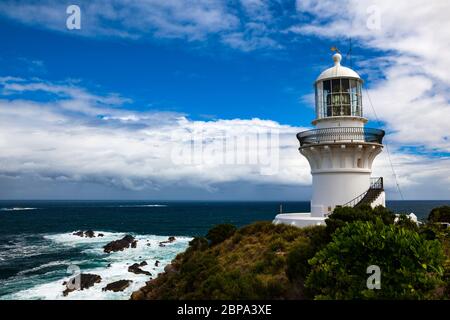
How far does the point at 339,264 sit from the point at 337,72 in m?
12.1

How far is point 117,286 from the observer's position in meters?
33.4

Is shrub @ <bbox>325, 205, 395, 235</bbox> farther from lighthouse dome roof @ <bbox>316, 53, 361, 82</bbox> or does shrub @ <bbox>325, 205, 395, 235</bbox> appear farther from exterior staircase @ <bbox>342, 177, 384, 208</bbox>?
lighthouse dome roof @ <bbox>316, 53, 361, 82</bbox>

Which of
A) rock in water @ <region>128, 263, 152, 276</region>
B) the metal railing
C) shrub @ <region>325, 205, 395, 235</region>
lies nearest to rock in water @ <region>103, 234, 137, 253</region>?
rock in water @ <region>128, 263, 152, 276</region>

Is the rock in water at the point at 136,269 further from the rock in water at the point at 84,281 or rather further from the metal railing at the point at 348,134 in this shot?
the metal railing at the point at 348,134

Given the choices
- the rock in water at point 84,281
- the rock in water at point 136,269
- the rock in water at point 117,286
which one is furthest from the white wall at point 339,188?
the rock in water at point 136,269

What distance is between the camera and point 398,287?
27.2ft

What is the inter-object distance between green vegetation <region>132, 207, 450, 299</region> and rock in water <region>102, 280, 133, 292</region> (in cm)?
1715

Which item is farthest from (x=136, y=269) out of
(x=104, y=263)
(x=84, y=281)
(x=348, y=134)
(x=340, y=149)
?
(x=348, y=134)

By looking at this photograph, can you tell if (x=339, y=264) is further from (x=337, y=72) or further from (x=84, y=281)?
(x=84, y=281)

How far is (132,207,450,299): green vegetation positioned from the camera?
28.0 ft
